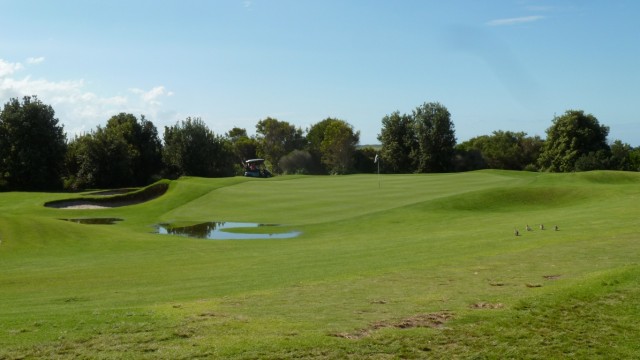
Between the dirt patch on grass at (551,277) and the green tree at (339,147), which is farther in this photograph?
the green tree at (339,147)

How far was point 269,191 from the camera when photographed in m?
48.9

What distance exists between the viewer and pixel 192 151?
85.0m

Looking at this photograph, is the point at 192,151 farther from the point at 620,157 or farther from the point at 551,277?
the point at 551,277

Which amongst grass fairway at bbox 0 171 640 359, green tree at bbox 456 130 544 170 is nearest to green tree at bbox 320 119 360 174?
green tree at bbox 456 130 544 170

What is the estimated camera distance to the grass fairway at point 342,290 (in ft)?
29.3

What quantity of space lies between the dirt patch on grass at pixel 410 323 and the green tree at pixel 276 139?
113595 millimetres

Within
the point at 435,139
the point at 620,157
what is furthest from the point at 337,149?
the point at 620,157

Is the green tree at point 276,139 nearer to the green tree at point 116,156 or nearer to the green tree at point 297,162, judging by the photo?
the green tree at point 297,162

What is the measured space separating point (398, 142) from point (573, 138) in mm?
26975

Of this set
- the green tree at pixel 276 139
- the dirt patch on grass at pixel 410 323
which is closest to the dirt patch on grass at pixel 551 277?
the dirt patch on grass at pixel 410 323

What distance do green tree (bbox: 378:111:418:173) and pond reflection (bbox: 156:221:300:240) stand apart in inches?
2502

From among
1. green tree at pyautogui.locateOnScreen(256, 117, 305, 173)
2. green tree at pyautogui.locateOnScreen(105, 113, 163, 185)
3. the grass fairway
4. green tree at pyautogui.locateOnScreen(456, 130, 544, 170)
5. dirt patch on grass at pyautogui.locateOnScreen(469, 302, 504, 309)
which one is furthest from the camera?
green tree at pyautogui.locateOnScreen(256, 117, 305, 173)

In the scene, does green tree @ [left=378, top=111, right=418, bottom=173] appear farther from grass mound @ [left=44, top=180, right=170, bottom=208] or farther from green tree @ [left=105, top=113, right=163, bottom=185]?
grass mound @ [left=44, top=180, right=170, bottom=208]

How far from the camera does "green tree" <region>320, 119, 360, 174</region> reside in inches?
4264
